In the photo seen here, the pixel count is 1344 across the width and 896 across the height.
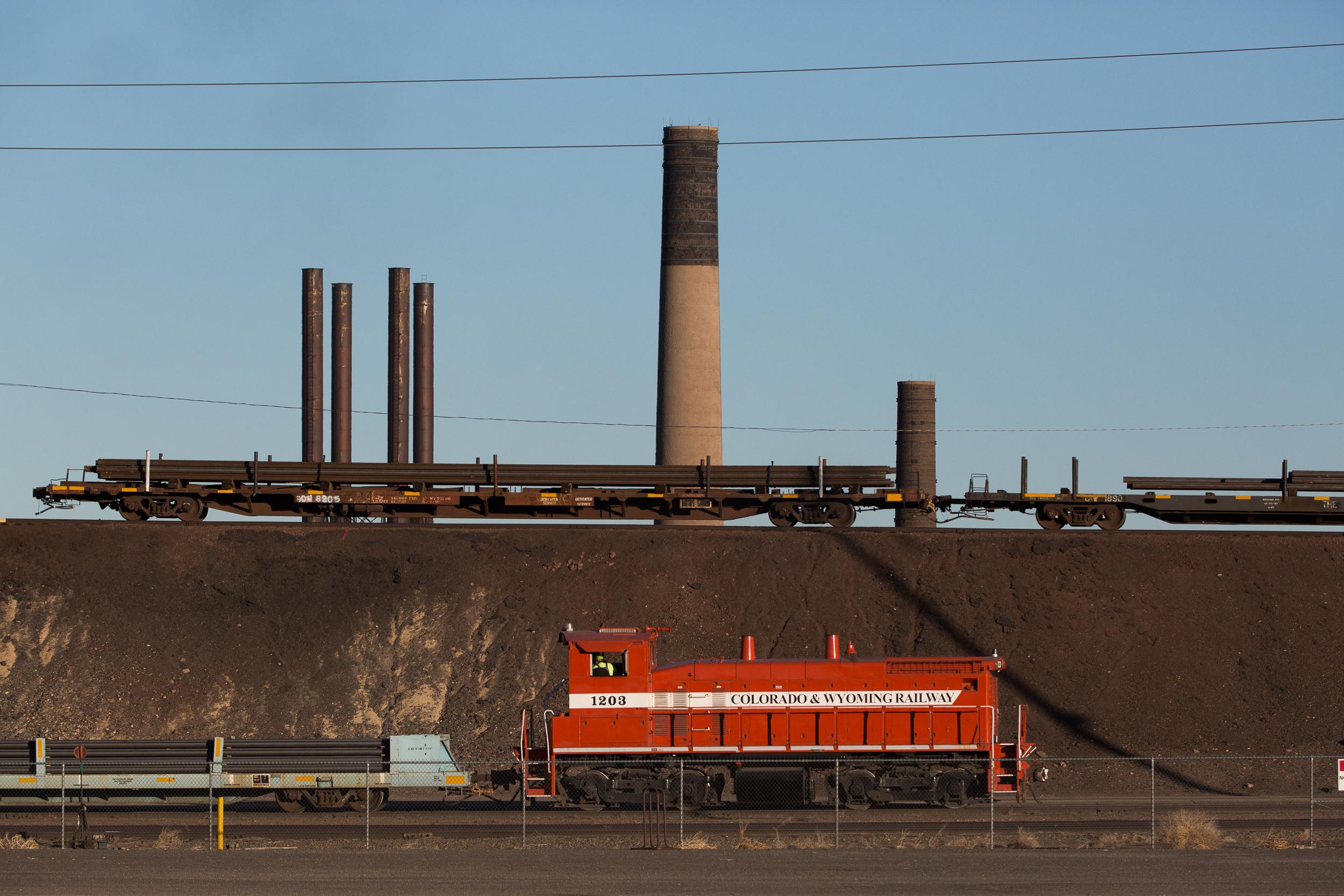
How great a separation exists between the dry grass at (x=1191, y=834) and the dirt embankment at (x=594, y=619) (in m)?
9.14

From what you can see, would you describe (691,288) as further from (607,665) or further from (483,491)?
(607,665)

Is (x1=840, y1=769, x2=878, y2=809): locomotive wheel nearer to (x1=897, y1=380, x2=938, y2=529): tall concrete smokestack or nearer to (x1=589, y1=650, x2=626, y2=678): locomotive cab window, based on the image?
(x1=589, y1=650, x2=626, y2=678): locomotive cab window

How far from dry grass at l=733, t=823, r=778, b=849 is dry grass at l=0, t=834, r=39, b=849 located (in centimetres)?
1071

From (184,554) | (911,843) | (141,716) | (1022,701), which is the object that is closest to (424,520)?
(184,554)

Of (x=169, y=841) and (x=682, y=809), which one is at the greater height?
(x=682, y=809)

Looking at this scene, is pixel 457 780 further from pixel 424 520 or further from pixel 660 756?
pixel 424 520

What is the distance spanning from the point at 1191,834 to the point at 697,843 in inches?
300

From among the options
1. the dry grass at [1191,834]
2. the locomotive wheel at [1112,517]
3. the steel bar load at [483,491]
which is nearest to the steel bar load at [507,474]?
the steel bar load at [483,491]

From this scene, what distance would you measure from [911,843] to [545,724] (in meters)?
7.36

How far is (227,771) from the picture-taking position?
29.1m

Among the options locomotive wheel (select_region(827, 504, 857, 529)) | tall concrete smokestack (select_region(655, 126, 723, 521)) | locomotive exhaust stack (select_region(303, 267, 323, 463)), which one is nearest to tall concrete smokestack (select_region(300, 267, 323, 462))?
locomotive exhaust stack (select_region(303, 267, 323, 463))

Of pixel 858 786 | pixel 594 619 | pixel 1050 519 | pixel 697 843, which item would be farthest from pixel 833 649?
pixel 1050 519

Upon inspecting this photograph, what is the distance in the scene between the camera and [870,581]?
139 ft

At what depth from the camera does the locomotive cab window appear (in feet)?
98.4
